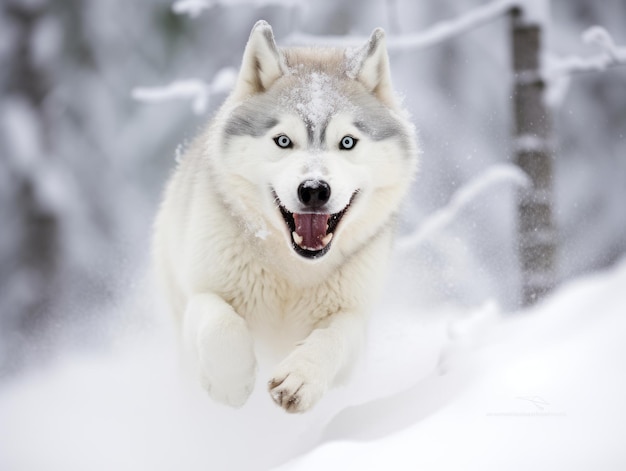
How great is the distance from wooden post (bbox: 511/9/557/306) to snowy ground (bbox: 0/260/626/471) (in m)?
0.99

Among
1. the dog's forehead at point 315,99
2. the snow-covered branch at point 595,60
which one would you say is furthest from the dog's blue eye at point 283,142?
the snow-covered branch at point 595,60

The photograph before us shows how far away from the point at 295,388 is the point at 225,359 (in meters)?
0.38

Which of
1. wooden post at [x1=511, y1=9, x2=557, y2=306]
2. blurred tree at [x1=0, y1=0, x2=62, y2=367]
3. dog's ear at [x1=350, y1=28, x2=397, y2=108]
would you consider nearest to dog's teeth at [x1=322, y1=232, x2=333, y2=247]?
dog's ear at [x1=350, y1=28, x2=397, y2=108]

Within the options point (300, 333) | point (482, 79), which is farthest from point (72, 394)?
point (482, 79)

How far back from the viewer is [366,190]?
10.3ft

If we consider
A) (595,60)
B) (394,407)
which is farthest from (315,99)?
(595,60)

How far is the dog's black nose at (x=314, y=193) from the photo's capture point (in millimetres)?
2788

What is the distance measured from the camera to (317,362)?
9.30 ft

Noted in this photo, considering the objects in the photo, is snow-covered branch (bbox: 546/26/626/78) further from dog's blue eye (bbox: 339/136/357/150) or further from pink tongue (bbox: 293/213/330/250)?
pink tongue (bbox: 293/213/330/250)

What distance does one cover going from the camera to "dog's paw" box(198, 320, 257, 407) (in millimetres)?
2861

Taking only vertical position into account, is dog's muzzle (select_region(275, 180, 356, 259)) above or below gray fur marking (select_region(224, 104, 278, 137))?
below

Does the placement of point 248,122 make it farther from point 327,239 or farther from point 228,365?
point 228,365

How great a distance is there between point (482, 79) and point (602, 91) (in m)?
1.34

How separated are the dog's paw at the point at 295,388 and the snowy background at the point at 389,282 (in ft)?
0.74
